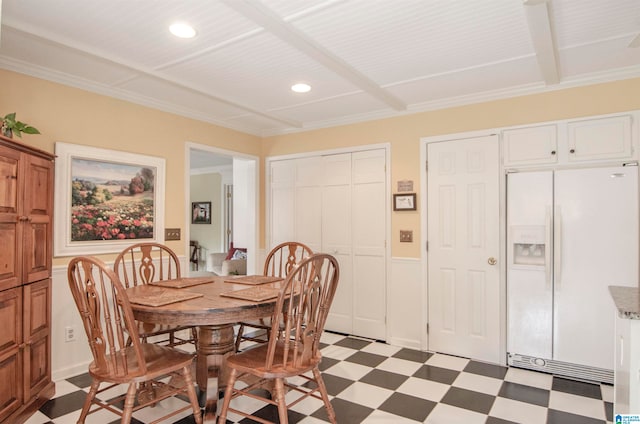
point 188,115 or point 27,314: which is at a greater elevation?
point 188,115

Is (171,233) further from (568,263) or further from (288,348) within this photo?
(568,263)

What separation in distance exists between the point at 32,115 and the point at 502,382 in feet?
13.2

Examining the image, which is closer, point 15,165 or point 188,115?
point 15,165

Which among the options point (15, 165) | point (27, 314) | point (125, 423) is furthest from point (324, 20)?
point (27, 314)

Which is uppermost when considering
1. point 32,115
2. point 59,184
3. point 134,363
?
point 32,115

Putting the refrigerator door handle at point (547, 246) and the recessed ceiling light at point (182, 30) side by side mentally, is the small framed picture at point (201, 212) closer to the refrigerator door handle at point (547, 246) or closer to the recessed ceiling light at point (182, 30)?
the recessed ceiling light at point (182, 30)

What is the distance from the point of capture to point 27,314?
233 cm

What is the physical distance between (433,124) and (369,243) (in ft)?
4.45

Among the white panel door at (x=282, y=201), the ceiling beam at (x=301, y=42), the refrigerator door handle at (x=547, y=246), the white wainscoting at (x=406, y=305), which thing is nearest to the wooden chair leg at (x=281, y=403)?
the ceiling beam at (x=301, y=42)

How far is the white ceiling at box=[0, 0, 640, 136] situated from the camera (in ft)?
6.81

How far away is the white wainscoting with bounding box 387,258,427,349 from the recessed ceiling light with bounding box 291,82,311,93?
1.85 metres

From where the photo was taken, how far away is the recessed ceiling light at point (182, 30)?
7.30ft

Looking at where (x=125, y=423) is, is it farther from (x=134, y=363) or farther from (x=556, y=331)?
(x=556, y=331)

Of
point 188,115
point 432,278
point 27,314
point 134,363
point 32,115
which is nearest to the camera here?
point 134,363
